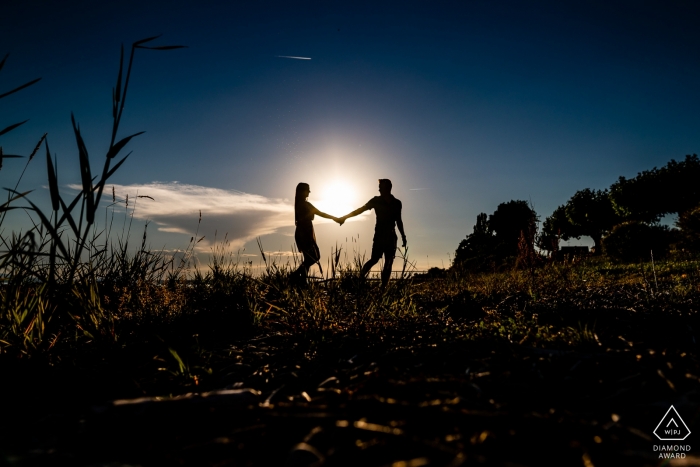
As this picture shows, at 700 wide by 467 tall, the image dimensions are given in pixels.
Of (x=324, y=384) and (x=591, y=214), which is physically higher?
(x=591, y=214)

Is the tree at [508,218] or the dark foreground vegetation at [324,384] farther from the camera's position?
the tree at [508,218]

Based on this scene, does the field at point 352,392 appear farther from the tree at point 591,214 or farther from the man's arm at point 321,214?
the tree at point 591,214

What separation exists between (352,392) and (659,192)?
4318 centimetres

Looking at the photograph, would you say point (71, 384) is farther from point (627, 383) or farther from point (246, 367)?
point (627, 383)

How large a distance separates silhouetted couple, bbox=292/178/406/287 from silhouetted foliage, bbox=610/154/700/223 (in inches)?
1451

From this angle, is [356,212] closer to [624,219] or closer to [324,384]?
[324,384]

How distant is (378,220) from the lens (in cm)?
769

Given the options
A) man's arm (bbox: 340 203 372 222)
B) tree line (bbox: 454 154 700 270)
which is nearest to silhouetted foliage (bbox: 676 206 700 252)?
tree line (bbox: 454 154 700 270)

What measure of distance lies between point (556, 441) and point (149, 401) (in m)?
1.20

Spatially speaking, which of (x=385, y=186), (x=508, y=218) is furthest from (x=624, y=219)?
(x=385, y=186)

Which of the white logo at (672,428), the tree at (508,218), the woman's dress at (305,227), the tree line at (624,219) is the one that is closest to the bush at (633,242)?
the tree line at (624,219)

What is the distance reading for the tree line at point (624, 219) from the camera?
15727 millimetres

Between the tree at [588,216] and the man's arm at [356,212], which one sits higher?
the tree at [588,216]

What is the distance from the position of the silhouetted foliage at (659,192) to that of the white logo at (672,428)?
41484 mm
